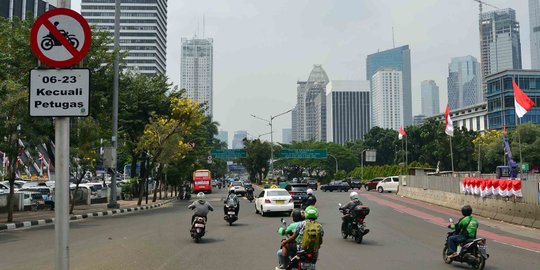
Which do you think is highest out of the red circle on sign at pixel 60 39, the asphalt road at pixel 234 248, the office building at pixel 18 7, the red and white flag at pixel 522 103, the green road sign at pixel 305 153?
the office building at pixel 18 7

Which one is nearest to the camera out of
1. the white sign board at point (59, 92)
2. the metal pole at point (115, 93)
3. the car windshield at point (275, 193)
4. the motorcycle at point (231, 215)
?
the white sign board at point (59, 92)

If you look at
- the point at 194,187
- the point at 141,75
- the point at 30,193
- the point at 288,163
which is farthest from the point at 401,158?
the point at 30,193

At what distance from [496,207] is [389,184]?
93.8 ft

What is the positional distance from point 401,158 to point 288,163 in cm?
2252

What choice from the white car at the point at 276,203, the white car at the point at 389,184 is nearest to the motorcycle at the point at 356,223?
the white car at the point at 276,203

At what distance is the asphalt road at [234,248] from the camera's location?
10188mm

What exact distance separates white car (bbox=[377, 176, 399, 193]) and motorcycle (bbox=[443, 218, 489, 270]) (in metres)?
40.4

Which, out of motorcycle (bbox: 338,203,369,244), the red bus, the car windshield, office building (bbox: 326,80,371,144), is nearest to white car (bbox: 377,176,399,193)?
the red bus

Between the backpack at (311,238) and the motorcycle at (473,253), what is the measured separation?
394cm

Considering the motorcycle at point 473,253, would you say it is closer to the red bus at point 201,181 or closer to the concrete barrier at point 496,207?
the concrete barrier at point 496,207

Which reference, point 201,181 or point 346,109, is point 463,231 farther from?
point 346,109

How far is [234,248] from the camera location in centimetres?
1252

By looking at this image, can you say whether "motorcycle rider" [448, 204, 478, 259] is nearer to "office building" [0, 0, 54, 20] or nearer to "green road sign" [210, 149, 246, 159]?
"green road sign" [210, 149, 246, 159]

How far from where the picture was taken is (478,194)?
2478 centimetres
